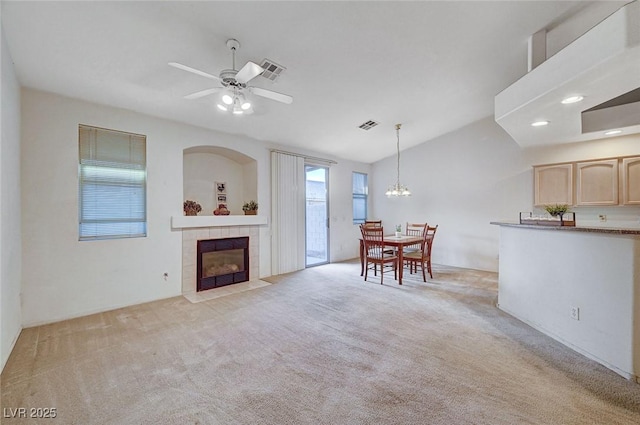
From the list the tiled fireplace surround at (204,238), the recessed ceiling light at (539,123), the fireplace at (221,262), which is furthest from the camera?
the fireplace at (221,262)

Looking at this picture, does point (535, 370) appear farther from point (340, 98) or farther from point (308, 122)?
point (308, 122)

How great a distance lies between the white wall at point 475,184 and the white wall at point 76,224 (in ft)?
17.2

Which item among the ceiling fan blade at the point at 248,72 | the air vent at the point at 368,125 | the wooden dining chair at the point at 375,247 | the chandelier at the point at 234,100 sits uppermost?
the air vent at the point at 368,125

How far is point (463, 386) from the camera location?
197cm

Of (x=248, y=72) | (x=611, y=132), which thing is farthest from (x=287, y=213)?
(x=611, y=132)

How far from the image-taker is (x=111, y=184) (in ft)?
11.7

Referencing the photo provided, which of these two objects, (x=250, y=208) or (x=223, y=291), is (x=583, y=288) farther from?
(x=250, y=208)

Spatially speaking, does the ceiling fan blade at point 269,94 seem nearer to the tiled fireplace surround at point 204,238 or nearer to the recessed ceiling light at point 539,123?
the tiled fireplace surround at point 204,238

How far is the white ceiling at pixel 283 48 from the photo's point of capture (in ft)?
7.60

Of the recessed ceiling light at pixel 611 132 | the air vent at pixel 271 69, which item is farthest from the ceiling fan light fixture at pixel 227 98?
the recessed ceiling light at pixel 611 132

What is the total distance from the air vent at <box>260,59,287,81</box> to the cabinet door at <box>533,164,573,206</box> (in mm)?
5030

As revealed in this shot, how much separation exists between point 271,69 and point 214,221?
8.80 feet

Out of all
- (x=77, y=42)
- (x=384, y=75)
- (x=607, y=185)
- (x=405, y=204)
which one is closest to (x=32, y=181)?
(x=77, y=42)

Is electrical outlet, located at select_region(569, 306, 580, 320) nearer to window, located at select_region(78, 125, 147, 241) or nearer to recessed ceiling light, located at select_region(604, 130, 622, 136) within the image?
recessed ceiling light, located at select_region(604, 130, 622, 136)
